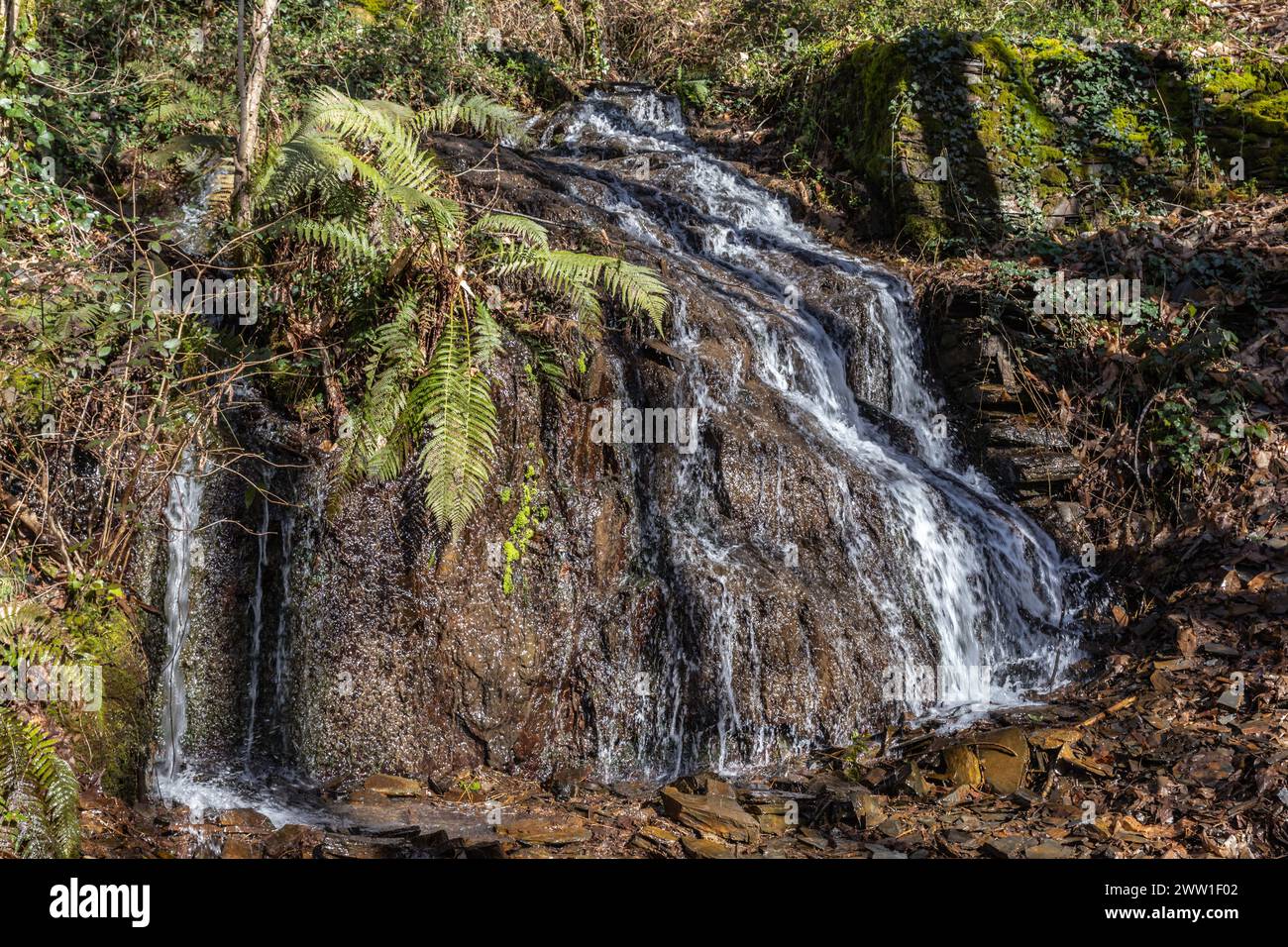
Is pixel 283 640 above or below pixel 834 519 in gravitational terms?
below

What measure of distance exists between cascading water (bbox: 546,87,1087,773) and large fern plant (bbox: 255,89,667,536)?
1219 mm

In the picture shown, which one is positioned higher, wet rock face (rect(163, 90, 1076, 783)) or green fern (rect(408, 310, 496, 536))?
green fern (rect(408, 310, 496, 536))

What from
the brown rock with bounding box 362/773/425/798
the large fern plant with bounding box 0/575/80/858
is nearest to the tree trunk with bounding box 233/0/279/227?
the large fern plant with bounding box 0/575/80/858

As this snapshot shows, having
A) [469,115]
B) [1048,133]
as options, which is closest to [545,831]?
[469,115]

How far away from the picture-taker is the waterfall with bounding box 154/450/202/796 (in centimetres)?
529

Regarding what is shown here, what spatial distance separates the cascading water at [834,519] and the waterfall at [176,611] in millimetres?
2483

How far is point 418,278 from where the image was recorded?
19.8 feet

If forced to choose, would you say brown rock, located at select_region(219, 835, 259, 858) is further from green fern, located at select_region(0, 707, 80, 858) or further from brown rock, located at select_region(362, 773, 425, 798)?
brown rock, located at select_region(362, 773, 425, 798)

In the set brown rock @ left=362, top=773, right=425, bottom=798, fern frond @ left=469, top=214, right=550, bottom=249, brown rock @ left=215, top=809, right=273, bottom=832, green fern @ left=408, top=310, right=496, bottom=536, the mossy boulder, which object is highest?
the mossy boulder

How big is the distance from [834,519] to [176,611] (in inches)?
170

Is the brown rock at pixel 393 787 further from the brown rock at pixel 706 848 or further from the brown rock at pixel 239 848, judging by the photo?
the brown rock at pixel 706 848

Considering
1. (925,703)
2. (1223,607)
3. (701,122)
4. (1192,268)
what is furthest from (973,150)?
(925,703)

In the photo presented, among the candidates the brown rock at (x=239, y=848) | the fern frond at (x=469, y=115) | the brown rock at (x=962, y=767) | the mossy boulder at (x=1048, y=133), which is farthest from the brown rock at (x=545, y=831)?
the mossy boulder at (x=1048, y=133)

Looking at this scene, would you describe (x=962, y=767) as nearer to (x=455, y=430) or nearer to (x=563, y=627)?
(x=563, y=627)
